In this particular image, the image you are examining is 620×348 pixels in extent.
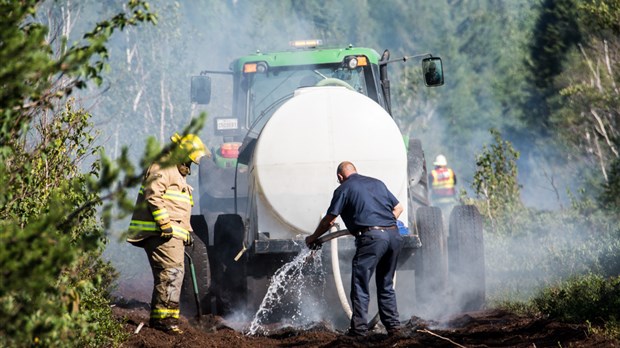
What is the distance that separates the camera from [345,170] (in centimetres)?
888

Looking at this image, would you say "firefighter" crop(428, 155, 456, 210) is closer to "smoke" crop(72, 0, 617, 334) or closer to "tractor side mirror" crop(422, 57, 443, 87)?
"smoke" crop(72, 0, 617, 334)

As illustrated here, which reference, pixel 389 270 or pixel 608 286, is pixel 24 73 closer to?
pixel 389 270

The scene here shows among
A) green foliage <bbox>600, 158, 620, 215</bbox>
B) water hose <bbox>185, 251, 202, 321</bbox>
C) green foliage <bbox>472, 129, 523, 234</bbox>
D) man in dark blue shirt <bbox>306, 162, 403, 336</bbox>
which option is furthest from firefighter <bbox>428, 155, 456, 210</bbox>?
man in dark blue shirt <bbox>306, 162, 403, 336</bbox>

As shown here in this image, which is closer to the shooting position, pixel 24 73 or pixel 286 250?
pixel 24 73

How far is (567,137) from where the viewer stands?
95.1ft

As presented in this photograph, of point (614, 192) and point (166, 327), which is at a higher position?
point (614, 192)

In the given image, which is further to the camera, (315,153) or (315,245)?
(315,153)

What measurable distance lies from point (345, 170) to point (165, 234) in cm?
163

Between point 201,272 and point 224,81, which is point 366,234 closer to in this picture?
point 201,272

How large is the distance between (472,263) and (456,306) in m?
0.55

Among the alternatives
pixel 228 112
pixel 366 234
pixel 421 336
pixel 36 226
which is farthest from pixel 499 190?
pixel 228 112

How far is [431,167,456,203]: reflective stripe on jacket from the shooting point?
69.3ft

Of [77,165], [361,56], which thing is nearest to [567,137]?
[361,56]

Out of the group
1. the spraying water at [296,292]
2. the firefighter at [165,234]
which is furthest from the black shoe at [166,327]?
the spraying water at [296,292]
